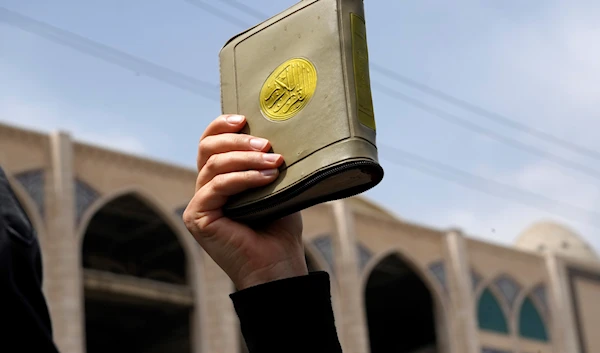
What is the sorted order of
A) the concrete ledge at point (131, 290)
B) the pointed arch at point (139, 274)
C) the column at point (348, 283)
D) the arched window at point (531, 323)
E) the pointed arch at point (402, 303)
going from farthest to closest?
the arched window at point (531, 323) < the pointed arch at point (402, 303) < the column at point (348, 283) < the pointed arch at point (139, 274) < the concrete ledge at point (131, 290)

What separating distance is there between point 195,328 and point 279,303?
57.1 ft

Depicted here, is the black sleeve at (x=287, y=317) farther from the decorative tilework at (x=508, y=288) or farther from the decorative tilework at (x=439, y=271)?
the decorative tilework at (x=508, y=288)

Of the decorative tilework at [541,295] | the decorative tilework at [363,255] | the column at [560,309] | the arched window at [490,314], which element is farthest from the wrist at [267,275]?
the column at [560,309]

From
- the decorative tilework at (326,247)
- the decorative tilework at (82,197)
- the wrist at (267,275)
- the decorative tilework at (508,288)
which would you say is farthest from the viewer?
the decorative tilework at (508,288)

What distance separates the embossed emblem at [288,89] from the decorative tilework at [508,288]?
2331 cm

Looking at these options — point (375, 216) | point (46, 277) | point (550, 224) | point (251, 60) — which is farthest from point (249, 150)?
point (550, 224)

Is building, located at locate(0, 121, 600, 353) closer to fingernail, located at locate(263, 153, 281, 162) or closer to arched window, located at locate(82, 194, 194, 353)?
arched window, located at locate(82, 194, 194, 353)

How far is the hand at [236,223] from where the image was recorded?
5.26 feet

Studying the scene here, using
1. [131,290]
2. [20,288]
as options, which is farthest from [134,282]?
[20,288]

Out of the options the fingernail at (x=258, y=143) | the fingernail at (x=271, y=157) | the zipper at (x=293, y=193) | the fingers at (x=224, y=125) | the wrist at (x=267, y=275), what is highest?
the fingers at (x=224, y=125)

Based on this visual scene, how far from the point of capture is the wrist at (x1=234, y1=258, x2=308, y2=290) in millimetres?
1754

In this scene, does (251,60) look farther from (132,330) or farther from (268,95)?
(132,330)

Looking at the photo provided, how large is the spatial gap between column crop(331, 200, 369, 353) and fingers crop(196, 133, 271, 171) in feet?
63.1

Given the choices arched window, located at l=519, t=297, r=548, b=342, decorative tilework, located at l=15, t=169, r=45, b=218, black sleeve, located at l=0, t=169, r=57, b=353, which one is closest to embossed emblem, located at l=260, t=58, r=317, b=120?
black sleeve, located at l=0, t=169, r=57, b=353
